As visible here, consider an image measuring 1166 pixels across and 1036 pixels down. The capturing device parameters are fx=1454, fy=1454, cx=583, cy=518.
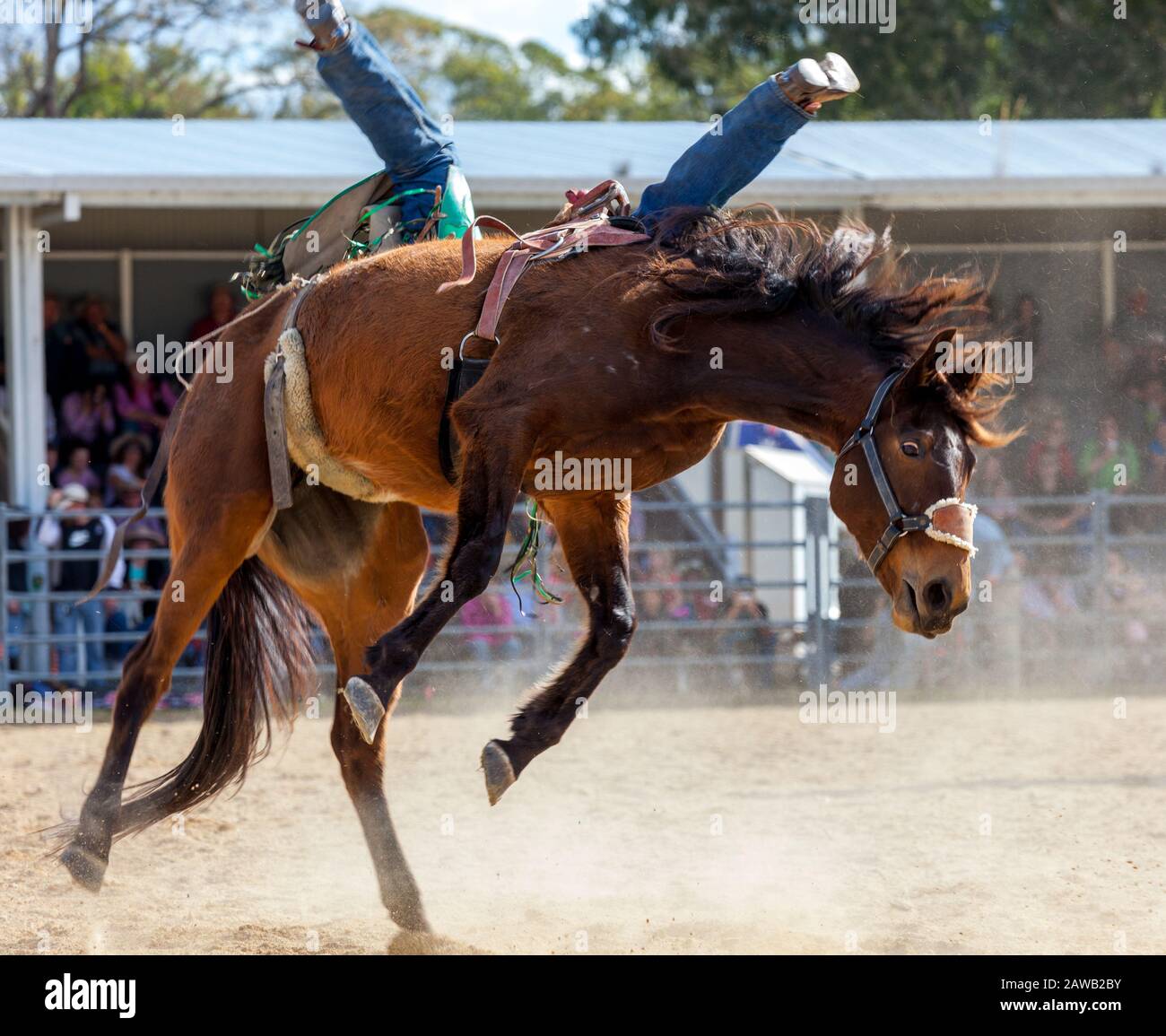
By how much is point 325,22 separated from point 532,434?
1.52 metres

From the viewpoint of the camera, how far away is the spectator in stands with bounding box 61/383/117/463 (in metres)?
10.1

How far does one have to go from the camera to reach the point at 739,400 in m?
3.63

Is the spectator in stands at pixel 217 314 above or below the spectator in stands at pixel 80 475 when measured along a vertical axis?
above

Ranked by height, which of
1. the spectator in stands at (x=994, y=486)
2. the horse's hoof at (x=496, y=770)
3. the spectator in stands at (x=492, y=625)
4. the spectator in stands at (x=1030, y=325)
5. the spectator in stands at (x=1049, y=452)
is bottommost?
the spectator in stands at (x=492, y=625)

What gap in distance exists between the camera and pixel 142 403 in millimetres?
10414

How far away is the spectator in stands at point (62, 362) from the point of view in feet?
34.1

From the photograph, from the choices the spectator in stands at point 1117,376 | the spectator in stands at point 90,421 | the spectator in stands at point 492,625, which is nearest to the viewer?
the spectator in stands at point 492,625

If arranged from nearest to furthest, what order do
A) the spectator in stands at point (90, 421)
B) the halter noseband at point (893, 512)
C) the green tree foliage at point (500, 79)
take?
the halter noseband at point (893, 512) < the spectator in stands at point (90, 421) < the green tree foliage at point (500, 79)

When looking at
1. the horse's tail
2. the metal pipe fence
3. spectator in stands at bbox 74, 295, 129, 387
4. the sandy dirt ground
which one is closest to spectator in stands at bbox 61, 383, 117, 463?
spectator in stands at bbox 74, 295, 129, 387

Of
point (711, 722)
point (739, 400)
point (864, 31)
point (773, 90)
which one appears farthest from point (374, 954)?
point (864, 31)

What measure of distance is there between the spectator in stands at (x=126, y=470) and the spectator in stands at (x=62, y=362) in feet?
2.39

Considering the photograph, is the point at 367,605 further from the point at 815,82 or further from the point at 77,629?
the point at 77,629

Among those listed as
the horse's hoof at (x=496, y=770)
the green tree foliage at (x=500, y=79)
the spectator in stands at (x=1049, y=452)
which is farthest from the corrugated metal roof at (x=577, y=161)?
the green tree foliage at (x=500, y=79)

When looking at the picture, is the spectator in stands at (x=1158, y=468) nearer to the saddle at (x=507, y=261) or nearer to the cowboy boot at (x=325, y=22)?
the saddle at (x=507, y=261)
